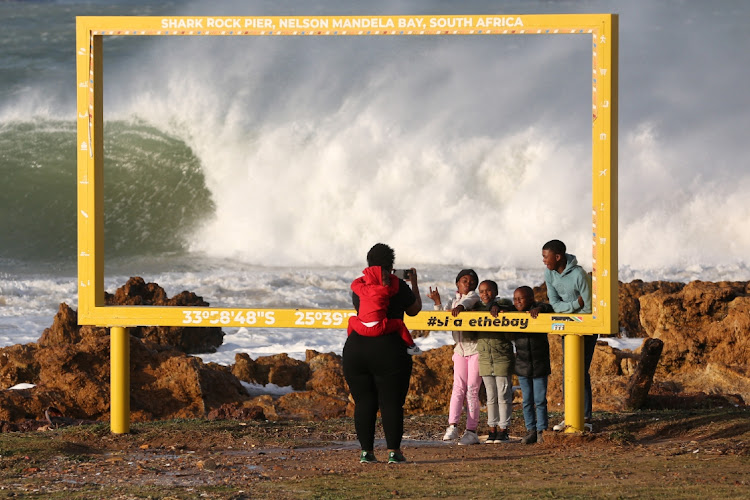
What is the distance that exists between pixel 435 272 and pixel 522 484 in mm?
16999

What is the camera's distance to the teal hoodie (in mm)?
7625

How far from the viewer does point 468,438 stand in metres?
7.86

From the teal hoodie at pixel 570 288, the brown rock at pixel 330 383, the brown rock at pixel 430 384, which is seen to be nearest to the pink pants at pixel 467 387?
the teal hoodie at pixel 570 288

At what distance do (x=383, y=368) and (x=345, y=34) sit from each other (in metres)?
2.51

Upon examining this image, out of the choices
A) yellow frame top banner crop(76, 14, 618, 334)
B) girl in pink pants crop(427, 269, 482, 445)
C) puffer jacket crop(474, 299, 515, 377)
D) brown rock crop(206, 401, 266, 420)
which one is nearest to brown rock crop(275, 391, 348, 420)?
brown rock crop(206, 401, 266, 420)

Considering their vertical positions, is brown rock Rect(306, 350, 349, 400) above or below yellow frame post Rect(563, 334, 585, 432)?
below

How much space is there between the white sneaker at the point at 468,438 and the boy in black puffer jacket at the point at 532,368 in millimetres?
351

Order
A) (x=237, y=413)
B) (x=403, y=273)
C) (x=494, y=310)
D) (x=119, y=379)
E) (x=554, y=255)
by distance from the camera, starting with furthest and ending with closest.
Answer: (x=237, y=413), (x=119, y=379), (x=554, y=255), (x=494, y=310), (x=403, y=273)

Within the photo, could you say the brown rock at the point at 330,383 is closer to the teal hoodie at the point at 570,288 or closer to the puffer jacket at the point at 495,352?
the puffer jacket at the point at 495,352

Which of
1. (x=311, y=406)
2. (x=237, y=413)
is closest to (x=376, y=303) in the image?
(x=237, y=413)

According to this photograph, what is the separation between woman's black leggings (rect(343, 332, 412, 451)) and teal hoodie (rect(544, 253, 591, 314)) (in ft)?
5.18

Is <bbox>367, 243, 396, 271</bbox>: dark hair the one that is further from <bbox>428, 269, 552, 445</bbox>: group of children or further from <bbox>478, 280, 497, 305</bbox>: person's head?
<bbox>478, 280, 497, 305</bbox>: person's head

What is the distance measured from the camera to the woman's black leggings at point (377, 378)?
6.52 metres

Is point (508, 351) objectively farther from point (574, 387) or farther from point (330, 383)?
point (330, 383)
